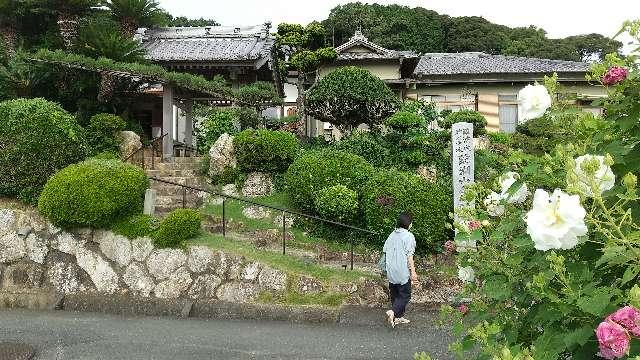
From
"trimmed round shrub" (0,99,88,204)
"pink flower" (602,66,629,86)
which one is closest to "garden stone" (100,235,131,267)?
"trimmed round shrub" (0,99,88,204)

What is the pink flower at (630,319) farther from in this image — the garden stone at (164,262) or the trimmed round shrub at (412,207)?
the trimmed round shrub at (412,207)

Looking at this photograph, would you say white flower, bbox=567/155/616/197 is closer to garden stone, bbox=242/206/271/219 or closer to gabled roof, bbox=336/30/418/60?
garden stone, bbox=242/206/271/219

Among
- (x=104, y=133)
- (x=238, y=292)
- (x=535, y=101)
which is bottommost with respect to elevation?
(x=238, y=292)

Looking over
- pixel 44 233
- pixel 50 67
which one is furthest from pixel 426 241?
pixel 50 67

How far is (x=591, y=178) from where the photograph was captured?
68.9 inches

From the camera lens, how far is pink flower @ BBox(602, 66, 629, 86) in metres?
2.44

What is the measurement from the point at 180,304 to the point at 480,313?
7.11 metres

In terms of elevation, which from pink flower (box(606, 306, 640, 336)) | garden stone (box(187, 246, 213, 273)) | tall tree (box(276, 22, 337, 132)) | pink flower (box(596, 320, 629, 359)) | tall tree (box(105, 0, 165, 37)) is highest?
tall tree (box(105, 0, 165, 37))

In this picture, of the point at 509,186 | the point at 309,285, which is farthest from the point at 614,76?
the point at 309,285

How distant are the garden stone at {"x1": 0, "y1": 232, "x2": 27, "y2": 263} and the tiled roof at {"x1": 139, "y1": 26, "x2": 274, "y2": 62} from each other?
9384mm

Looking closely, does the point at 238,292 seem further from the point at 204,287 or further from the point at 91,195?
the point at 91,195

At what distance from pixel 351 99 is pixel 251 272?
8150 millimetres

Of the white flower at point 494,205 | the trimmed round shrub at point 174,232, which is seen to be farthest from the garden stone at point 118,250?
the white flower at point 494,205

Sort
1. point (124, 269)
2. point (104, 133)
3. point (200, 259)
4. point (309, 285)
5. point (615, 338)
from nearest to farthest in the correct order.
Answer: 1. point (615, 338)
2. point (309, 285)
3. point (200, 259)
4. point (124, 269)
5. point (104, 133)
